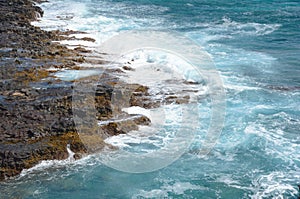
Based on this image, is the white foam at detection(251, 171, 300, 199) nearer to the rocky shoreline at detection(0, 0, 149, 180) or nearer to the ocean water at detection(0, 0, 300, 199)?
the ocean water at detection(0, 0, 300, 199)

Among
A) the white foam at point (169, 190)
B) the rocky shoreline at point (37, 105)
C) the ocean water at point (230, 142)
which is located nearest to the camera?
the white foam at point (169, 190)

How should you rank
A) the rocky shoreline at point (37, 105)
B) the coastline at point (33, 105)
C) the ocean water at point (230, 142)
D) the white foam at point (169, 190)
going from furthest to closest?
1. the rocky shoreline at point (37, 105)
2. the coastline at point (33, 105)
3. the ocean water at point (230, 142)
4. the white foam at point (169, 190)

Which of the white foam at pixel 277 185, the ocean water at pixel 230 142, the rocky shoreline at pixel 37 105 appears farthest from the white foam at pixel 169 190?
the rocky shoreline at pixel 37 105

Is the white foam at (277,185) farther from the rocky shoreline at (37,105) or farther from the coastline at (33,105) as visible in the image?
the coastline at (33,105)

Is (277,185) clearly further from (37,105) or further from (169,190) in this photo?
(37,105)

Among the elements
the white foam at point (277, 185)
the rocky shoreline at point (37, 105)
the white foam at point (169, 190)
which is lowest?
the white foam at point (169, 190)

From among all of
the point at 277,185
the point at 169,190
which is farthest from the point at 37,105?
the point at 277,185

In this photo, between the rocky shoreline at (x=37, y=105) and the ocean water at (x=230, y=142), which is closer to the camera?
the ocean water at (x=230, y=142)
